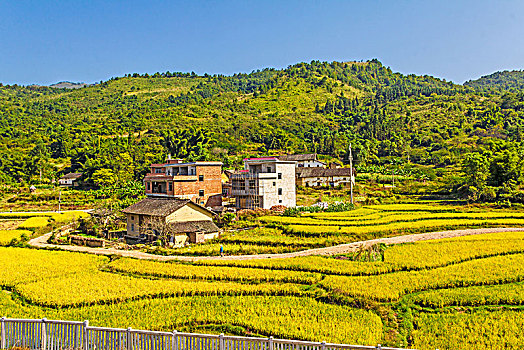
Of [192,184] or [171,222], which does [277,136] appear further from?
[171,222]

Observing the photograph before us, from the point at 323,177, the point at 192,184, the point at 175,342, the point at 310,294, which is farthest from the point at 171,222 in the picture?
the point at 323,177

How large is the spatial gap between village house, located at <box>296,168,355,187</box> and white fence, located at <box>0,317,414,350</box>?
6355 centimetres

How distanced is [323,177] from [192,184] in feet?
115

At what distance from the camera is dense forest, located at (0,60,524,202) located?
81.4m

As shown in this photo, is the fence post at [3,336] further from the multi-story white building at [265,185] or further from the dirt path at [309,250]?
the multi-story white building at [265,185]

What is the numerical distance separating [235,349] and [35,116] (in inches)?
7471

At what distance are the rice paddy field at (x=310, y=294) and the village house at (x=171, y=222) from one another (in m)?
6.94

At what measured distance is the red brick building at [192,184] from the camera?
161 feet

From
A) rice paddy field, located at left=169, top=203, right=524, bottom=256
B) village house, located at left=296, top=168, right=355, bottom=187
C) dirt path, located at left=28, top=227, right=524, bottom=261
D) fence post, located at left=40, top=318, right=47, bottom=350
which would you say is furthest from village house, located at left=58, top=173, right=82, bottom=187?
fence post, located at left=40, top=318, right=47, bottom=350

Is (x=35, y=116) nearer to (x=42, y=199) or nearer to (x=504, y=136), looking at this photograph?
(x=42, y=199)

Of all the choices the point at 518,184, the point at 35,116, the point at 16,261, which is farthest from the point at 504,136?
the point at 35,116

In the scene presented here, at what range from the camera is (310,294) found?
19.1 m

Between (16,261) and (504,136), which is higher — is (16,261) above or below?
below

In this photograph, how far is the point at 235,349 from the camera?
12297mm
